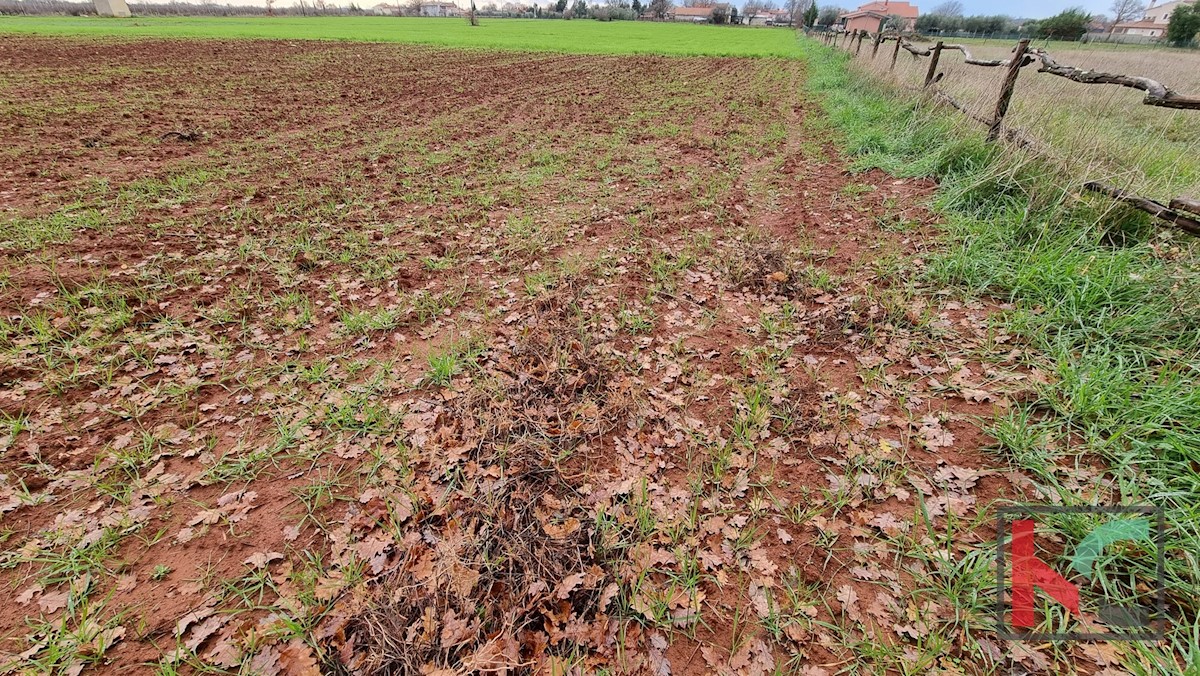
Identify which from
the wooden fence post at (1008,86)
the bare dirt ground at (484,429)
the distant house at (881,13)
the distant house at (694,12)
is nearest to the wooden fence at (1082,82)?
the wooden fence post at (1008,86)

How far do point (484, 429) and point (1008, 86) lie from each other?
884cm

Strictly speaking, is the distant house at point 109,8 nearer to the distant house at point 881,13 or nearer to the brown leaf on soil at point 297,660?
the brown leaf on soil at point 297,660

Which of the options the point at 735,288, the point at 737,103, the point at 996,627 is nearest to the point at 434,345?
the point at 735,288

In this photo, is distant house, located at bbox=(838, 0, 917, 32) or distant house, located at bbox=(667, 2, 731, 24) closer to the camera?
distant house, located at bbox=(838, 0, 917, 32)

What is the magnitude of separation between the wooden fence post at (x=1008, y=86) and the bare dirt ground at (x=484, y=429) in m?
1.52

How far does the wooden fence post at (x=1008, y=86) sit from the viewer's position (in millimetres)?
6684

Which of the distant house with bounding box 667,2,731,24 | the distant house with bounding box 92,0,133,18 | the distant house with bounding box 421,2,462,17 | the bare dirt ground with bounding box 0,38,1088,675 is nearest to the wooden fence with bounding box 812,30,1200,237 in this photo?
the bare dirt ground with bounding box 0,38,1088,675

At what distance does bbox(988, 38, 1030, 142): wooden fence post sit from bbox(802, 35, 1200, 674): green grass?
0.50 m

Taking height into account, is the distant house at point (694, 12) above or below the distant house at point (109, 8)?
above

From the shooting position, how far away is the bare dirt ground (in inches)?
92.9

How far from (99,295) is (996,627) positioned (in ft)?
25.6

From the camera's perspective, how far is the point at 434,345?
14.5ft

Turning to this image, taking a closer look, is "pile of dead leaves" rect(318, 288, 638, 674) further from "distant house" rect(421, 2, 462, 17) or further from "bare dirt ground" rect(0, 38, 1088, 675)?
"distant house" rect(421, 2, 462, 17)

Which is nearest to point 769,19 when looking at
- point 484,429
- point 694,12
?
point 694,12
